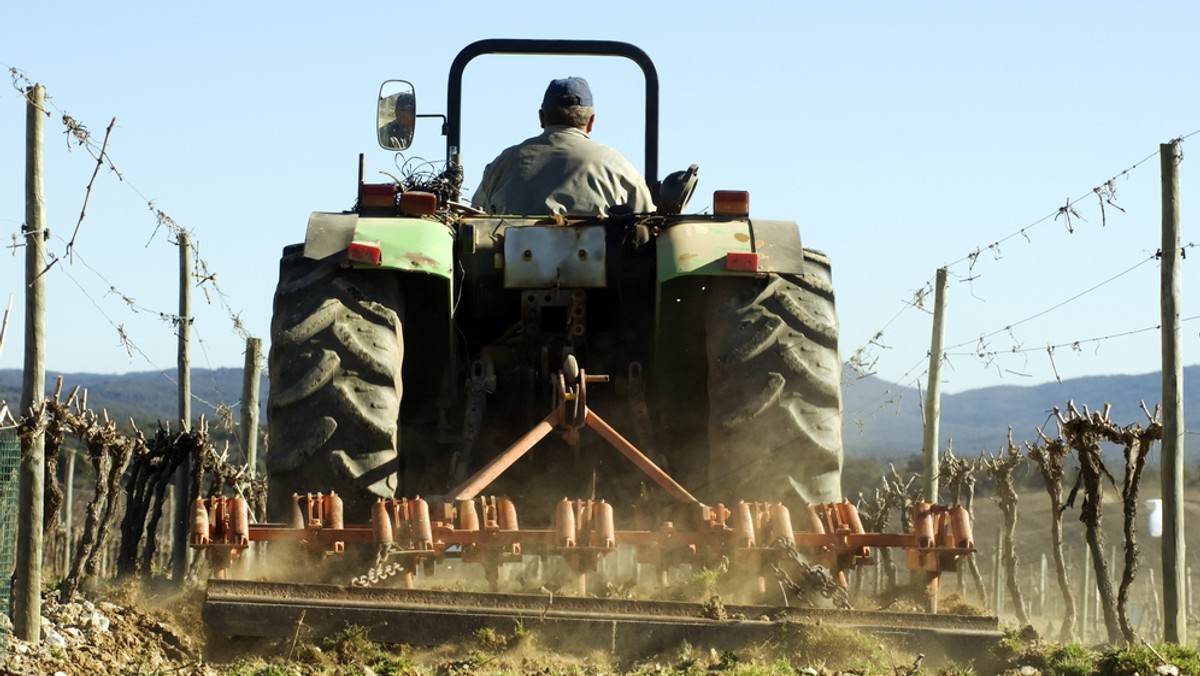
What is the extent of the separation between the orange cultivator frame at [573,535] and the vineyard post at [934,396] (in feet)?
35.3

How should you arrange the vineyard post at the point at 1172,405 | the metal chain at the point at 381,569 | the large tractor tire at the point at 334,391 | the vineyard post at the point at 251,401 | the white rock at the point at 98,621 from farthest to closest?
the vineyard post at the point at 251,401
the vineyard post at the point at 1172,405
the white rock at the point at 98,621
the large tractor tire at the point at 334,391
the metal chain at the point at 381,569

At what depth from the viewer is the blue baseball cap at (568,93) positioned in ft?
33.2

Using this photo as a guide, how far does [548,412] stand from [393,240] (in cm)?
119

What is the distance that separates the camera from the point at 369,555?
7.50 m

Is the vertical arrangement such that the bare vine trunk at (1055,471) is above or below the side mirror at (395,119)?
below

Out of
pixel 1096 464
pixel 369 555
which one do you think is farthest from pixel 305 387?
pixel 1096 464

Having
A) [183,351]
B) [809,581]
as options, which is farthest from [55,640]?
[183,351]

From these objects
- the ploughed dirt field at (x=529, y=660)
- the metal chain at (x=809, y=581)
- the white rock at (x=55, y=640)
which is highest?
A: the metal chain at (x=809, y=581)

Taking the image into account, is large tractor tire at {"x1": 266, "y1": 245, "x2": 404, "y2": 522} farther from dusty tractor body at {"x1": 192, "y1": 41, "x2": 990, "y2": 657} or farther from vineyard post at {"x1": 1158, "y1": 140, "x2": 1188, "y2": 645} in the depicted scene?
vineyard post at {"x1": 1158, "y1": 140, "x2": 1188, "y2": 645}

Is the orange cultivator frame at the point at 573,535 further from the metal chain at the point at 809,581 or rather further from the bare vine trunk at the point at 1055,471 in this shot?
the bare vine trunk at the point at 1055,471

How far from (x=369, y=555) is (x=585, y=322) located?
174cm

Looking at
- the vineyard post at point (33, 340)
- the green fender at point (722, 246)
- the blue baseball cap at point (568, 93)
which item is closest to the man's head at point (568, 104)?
the blue baseball cap at point (568, 93)

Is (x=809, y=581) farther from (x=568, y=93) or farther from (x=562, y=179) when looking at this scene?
(x=568, y=93)

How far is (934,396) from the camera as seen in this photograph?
60.6 feet
